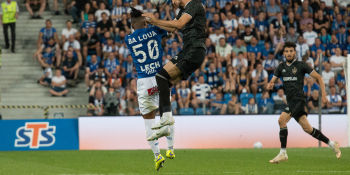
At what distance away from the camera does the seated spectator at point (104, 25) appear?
84.9 feet

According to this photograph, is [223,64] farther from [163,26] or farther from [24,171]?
[163,26]

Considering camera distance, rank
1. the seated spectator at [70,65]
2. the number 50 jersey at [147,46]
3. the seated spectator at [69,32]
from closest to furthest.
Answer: the number 50 jersey at [147,46], the seated spectator at [70,65], the seated spectator at [69,32]

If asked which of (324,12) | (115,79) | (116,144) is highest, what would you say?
(324,12)

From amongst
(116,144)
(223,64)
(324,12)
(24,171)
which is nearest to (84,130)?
(116,144)

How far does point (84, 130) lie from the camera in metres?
21.8

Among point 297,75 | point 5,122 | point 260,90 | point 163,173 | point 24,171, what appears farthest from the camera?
point 260,90

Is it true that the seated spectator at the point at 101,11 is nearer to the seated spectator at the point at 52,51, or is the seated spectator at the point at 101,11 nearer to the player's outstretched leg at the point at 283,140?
the seated spectator at the point at 52,51

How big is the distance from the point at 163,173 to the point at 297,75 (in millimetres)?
4084

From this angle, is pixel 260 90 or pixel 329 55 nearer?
pixel 260 90

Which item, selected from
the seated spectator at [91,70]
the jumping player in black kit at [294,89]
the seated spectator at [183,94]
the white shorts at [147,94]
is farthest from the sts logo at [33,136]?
the white shorts at [147,94]

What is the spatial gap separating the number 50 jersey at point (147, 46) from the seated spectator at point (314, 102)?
34.7ft

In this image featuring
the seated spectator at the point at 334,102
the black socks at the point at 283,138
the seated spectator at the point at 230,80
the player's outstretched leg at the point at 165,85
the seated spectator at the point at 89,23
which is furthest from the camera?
the seated spectator at the point at 89,23

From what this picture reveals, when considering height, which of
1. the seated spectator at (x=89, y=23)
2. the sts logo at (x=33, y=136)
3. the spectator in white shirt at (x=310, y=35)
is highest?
the seated spectator at (x=89, y=23)

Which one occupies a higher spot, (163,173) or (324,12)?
(324,12)
